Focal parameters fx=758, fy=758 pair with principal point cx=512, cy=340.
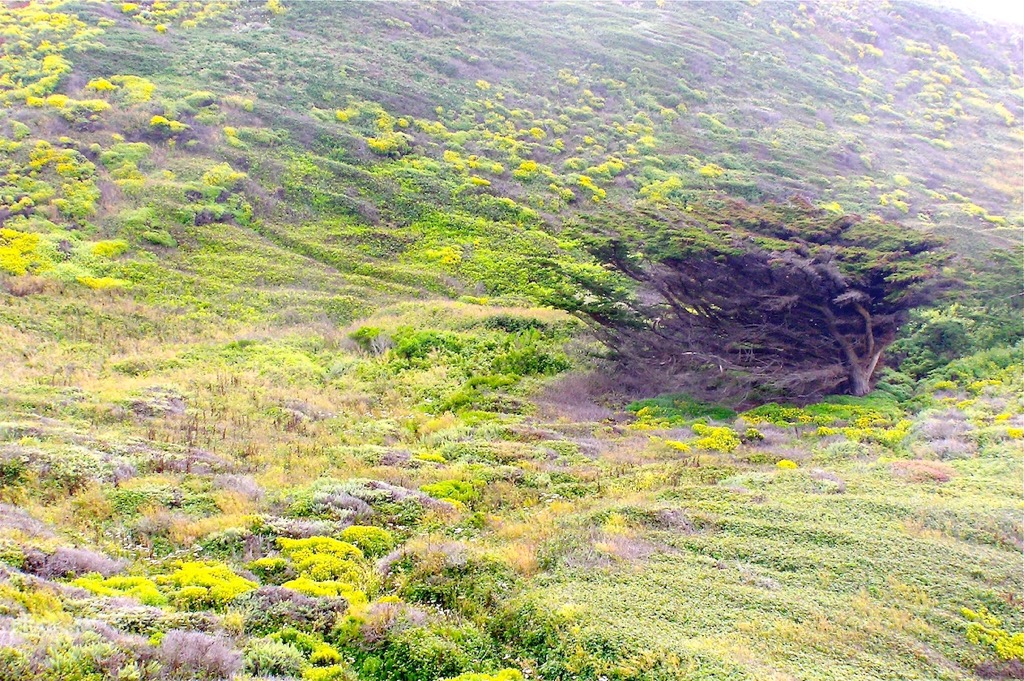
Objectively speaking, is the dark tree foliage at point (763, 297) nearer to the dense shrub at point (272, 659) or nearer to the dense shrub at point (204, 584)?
the dense shrub at point (204, 584)

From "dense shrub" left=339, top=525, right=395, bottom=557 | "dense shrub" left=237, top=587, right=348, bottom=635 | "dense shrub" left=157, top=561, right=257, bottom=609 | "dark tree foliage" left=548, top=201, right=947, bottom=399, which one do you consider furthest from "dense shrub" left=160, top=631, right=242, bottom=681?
"dark tree foliage" left=548, top=201, right=947, bottom=399

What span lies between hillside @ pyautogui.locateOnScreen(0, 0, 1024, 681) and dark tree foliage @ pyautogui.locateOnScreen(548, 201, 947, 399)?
0.75 m

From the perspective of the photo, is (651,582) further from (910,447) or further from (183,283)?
(183,283)

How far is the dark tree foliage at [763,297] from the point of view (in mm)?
17203

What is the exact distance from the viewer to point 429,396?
16.8 m

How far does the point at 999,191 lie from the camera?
37.9 meters

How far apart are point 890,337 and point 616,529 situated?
39.3ft

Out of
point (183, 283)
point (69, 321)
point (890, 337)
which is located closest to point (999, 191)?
point (890, 337)

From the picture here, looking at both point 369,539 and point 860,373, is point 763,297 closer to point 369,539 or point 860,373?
point 860,373

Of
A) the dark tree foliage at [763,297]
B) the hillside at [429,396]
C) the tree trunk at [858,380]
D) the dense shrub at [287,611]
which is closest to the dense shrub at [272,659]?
the hillside at [429,396]

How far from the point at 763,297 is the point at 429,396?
8161 mm

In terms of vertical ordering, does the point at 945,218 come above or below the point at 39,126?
above

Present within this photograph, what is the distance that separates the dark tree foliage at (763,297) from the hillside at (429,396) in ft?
2.45

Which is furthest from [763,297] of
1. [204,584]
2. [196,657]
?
[196,657]
